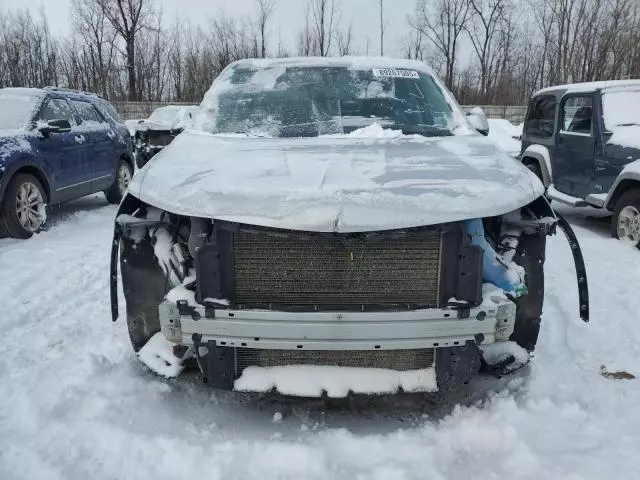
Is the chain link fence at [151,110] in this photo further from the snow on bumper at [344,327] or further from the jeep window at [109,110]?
the snow on bumper at [344,327]

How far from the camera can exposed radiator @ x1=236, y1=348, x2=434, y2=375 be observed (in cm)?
261

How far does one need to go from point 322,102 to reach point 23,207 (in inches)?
168

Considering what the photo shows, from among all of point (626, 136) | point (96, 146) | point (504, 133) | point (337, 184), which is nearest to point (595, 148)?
point (626, 136)

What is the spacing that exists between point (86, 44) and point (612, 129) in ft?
108

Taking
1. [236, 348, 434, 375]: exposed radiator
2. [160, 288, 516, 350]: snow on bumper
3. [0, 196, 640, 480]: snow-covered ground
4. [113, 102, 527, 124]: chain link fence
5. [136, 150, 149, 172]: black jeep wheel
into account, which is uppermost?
[113, 102, 527, 124]: chain link fence

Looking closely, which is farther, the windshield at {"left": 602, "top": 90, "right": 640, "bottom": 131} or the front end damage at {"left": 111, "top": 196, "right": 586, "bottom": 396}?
the windshield at {"left": 602, "top": 90, "right": 640, "bottom": 131}

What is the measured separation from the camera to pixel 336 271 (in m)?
2.45

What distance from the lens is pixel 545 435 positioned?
8.43ft

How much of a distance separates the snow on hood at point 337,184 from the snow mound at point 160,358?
784 millimetres

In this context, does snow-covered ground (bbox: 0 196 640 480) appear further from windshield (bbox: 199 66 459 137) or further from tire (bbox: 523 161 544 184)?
tire (bbox: 523 161 544 184)

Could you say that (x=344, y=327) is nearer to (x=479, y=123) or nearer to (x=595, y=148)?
(x=479, y=123)

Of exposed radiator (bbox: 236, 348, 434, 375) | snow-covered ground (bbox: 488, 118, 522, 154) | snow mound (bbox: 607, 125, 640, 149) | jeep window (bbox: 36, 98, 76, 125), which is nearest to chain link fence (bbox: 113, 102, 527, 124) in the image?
snow-covered ground (bbox: 488, 118, 522, 154)

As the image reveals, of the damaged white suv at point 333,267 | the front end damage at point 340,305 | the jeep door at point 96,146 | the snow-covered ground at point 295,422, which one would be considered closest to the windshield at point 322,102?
the damaged white suv at point 333,267

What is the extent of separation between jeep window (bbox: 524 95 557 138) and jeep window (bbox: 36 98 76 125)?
7.02 m
